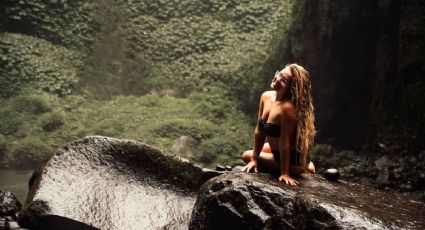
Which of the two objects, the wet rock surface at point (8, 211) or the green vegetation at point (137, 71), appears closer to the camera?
the wet rock surface at point (8, 211)

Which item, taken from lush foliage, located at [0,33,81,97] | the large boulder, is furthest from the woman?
lush foliage, located at [0,33,81,97]

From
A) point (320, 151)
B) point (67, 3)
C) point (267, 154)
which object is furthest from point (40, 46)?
point (267, 154)

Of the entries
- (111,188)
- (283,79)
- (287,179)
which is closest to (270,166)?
(287,179)

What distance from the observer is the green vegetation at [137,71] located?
12.8 meters

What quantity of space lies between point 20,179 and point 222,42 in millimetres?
8487

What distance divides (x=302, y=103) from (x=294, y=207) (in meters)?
1.01

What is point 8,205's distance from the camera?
19.6 feet

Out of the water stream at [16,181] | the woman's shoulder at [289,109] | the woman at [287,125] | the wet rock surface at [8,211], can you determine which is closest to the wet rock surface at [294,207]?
the woman at [287,125]

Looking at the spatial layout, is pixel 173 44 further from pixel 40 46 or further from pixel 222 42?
pixel 40 46

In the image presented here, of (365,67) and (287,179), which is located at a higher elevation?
(365,67)

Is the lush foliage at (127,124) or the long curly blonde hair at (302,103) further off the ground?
the long curly blonde hair at (302,103)

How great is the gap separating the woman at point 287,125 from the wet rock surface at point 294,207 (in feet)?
0.58

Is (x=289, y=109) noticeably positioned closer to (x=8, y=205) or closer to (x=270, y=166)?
(x=270, y=166)

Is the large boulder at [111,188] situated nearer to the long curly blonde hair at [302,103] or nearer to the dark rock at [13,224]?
the dark rock at [13,224]
